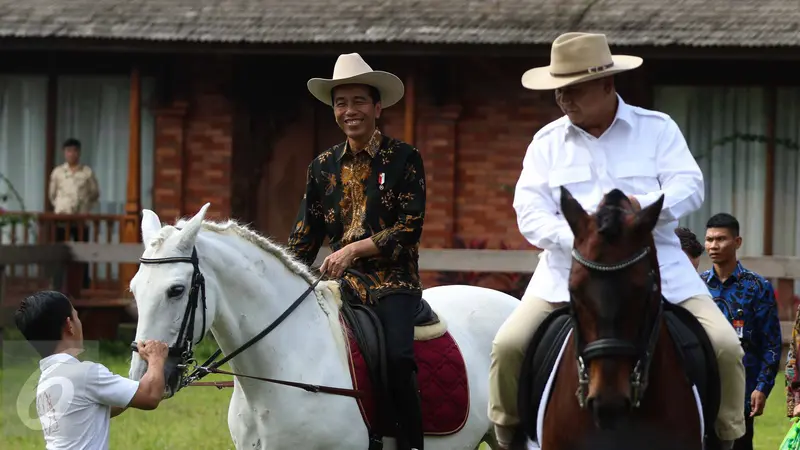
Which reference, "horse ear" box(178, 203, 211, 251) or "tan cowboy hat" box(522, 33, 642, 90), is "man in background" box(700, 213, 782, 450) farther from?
"horse ear" box(178, 203, 211, 251)

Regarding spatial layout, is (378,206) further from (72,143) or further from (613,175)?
(72,143)

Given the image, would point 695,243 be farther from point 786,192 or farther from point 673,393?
point 786,192

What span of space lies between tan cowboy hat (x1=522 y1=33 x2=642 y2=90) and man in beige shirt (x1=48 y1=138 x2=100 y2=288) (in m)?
13.0

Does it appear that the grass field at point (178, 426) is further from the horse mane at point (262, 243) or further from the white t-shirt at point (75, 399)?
the white t-shirt at point (75, 399)

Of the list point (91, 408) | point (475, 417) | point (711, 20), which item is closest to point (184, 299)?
point (91, 408)

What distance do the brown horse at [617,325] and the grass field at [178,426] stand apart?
593 centimetres

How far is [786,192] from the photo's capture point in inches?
687

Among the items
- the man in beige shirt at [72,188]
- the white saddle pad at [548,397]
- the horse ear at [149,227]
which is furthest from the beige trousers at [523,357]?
the man in beige shirt at [72,188]

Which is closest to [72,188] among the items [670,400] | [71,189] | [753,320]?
[71,189]

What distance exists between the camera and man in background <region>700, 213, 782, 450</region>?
7.80 m

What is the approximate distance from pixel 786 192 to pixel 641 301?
13532 millimetres

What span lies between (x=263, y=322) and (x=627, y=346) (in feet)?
7.57

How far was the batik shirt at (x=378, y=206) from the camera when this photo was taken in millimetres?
6691

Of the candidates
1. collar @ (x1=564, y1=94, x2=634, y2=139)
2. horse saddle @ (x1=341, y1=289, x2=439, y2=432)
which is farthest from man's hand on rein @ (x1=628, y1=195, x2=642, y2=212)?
horse saddle @ (x1=341, y1=289, x2=439, y2=432)
